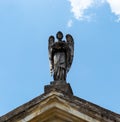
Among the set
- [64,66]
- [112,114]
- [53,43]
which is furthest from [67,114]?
[53,43]

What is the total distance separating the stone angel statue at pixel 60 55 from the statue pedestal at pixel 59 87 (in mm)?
441

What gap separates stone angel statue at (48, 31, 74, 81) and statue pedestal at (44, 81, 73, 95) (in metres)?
0.44

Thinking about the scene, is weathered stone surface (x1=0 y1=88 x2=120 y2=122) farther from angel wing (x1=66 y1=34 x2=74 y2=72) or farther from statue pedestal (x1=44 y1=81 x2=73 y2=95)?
angel wing (x1=66 y1=34 x2=74 y2=72)

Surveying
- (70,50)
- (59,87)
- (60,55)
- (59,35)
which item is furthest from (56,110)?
(59,35)

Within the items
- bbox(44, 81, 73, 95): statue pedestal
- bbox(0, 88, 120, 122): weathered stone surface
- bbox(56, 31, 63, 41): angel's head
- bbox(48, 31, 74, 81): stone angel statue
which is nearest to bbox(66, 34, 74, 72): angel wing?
bbox(48, 31, 74, 81): stone angel statue

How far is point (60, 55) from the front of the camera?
1395cm

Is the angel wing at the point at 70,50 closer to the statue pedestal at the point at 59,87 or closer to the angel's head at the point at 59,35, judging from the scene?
the angel's head at the point at 59,35

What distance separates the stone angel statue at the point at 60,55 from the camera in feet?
44.4

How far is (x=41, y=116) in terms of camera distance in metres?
11.8

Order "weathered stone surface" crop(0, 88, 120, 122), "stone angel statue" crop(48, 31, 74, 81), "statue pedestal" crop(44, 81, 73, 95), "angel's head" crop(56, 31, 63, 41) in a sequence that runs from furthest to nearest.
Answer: "angel's head" crop(56, 31, 63, 41) < "stone angel statue" crop(48, 31, 74, 81) < "statue pedestal" crop(44, 81, 73, 95) < "weathered stone surface" crop(0, 88, 120, 122)

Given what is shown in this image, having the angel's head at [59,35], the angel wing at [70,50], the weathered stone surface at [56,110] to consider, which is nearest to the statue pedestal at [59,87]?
the weathered stone surface at [56,110]

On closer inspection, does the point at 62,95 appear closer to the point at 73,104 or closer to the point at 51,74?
the point at 73,104

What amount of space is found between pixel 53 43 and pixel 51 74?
0.93 m

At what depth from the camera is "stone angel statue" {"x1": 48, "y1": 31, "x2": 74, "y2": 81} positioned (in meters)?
13.5
